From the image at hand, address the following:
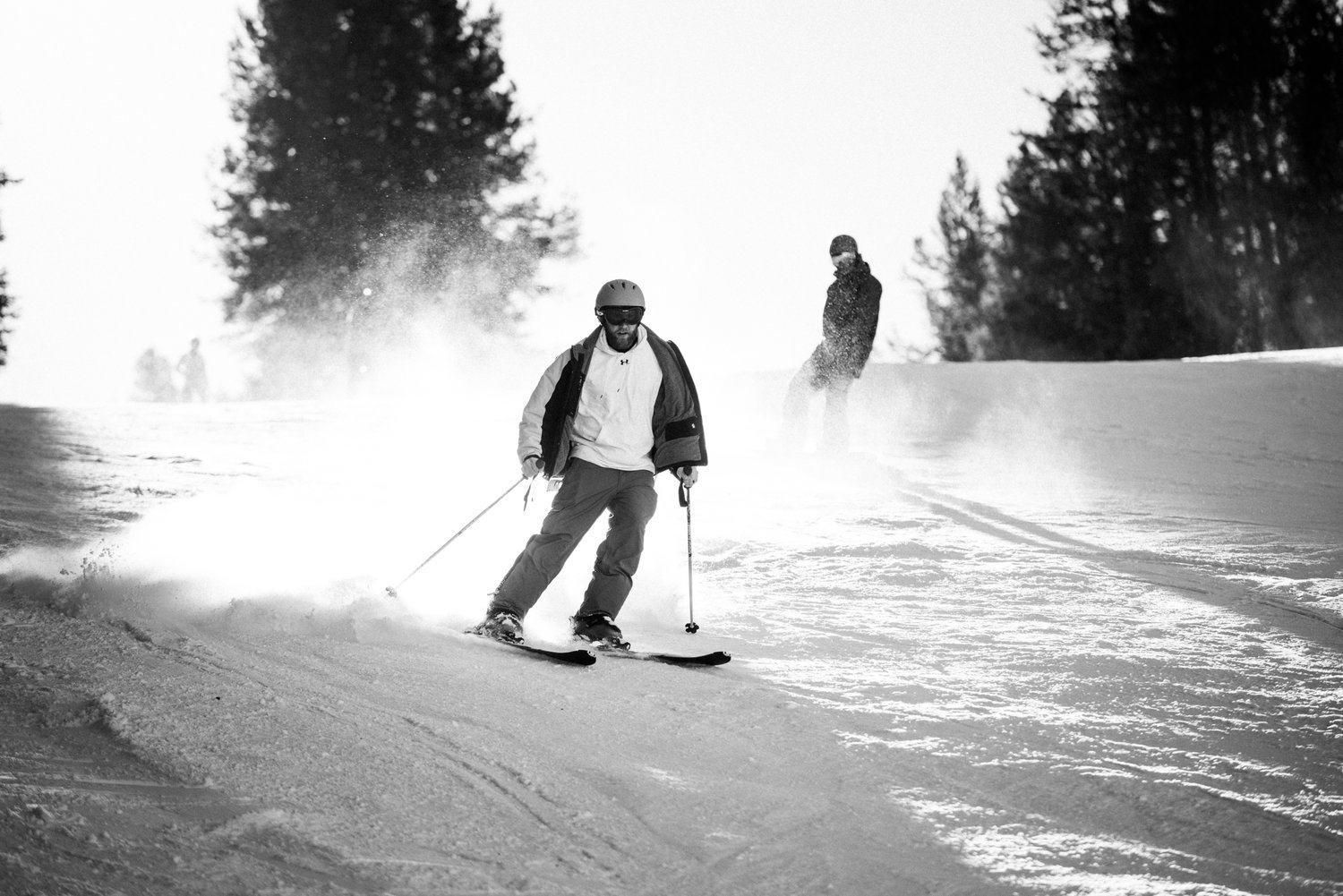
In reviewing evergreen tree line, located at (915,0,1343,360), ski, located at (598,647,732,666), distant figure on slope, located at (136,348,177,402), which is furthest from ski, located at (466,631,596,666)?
distant figure on slope, located at (136,348,177,402)

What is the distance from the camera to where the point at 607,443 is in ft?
16.6

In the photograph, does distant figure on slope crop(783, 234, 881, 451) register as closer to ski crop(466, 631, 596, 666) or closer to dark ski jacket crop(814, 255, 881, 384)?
dark ski jacket crop(814, 255, 881, 384)

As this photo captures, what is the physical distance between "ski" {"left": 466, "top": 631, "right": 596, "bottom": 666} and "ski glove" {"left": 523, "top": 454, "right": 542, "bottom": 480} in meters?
0.73

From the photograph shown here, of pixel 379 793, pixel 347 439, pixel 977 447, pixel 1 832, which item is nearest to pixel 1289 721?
pixel 379 793

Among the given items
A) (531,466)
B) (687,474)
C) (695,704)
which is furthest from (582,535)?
(695,704)

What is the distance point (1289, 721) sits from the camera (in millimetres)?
3938

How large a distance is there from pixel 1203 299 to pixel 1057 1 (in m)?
9.68

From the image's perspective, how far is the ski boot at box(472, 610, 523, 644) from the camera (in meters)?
4.68

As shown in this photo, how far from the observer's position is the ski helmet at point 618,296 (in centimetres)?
496

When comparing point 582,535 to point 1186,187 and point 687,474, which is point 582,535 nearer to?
point 687,474

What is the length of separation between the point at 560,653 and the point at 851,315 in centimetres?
621

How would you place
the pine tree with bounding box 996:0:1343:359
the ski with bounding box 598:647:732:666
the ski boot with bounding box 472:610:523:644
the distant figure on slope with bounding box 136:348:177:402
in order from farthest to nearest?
the distant figure on slope with bounding box 136:348:177:402 < the pine tree with bounding box 996:0:1343:359 < the ski boot with bounding box 472:610:523:644 < the ski with bounding box 598:647:732:666

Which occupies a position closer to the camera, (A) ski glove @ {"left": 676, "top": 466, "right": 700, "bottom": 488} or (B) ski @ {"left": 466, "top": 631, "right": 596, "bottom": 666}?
(B) ski @ {"left": 466, "top": 631, "right": 596, "bottom": 666}

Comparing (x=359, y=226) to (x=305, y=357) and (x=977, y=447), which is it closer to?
(x=305, y=357)
